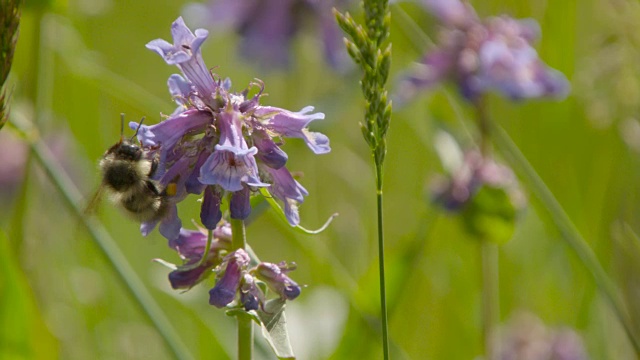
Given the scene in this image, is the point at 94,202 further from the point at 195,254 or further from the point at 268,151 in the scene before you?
the point at 268,151

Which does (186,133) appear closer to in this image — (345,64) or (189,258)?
(189,258)

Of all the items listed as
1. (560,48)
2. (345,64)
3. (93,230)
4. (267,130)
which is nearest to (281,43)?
(345,64)

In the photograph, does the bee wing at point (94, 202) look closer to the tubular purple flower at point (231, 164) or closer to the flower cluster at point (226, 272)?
the flower cluster at point (226, 272)

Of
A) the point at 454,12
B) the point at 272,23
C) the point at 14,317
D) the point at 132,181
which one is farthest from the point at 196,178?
the point at 272,23

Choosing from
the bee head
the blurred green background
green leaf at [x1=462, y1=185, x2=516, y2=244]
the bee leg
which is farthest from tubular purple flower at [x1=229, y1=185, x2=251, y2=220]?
green leaf at [x1=462, y1=185, x2=516, y2=244]

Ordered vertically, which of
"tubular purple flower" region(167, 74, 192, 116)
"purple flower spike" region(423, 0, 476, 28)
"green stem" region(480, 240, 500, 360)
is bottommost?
"green stem" region(480, 240, 500, 360)

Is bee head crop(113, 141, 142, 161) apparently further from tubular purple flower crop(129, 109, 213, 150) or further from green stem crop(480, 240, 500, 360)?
green stem crop(480, 240, 500, 360)

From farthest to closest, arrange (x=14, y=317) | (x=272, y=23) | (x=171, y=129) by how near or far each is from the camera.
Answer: (x=272, y=23) → (x=14, y=317) → (x=171, y=129)
